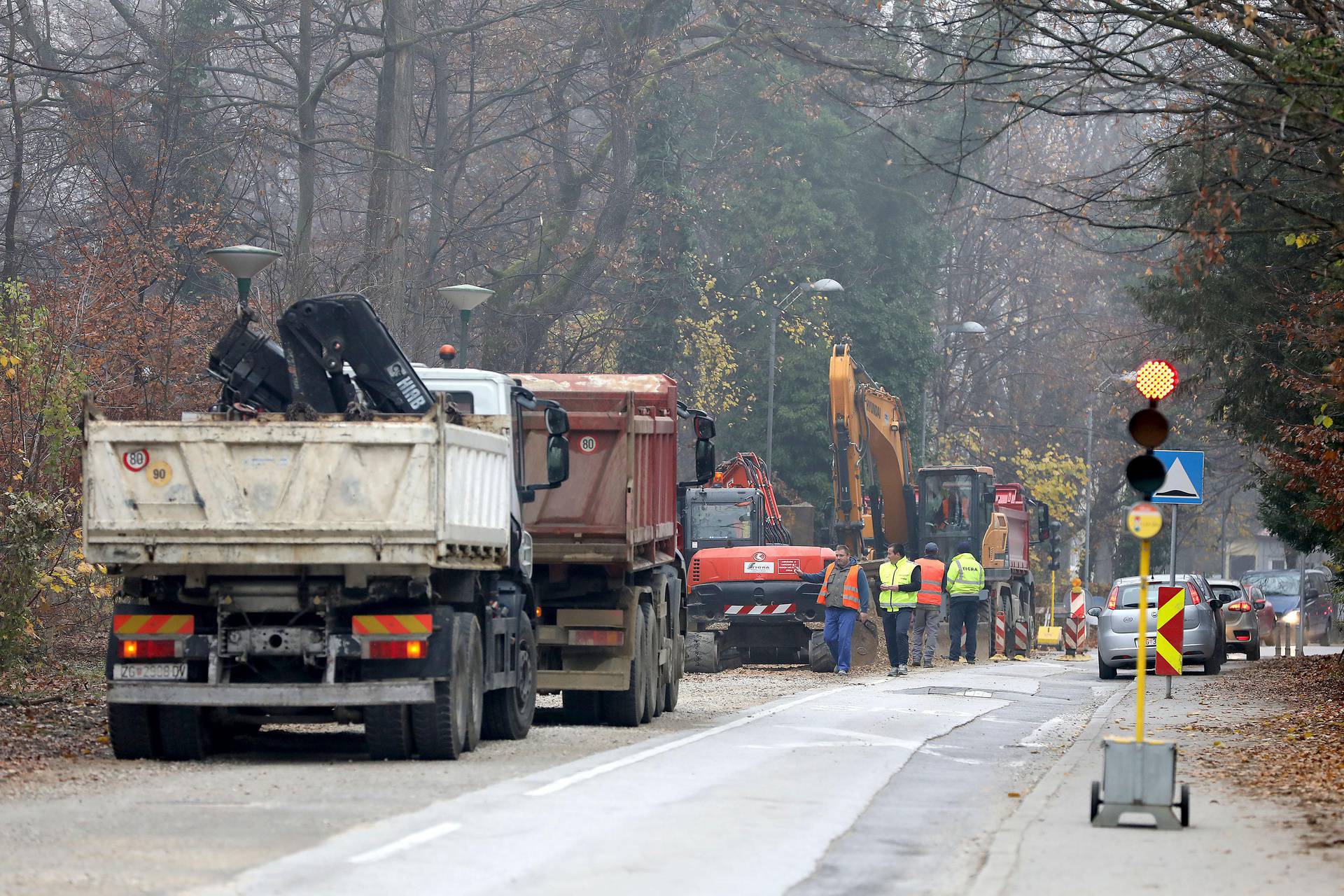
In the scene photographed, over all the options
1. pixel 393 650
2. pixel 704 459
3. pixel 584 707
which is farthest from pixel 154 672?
pixel 704 459

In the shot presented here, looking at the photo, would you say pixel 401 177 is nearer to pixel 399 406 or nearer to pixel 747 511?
pixel 747 511

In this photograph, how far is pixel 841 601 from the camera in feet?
91.9

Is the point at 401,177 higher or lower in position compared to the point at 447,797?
higher

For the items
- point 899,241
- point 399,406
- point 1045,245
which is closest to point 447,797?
point 399,406

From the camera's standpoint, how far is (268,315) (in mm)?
30406

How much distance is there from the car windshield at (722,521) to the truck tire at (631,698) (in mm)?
14473

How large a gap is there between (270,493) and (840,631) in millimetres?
15668

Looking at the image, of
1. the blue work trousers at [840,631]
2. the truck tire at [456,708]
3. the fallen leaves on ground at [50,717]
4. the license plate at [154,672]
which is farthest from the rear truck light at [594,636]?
the blue work trousers at [840,631]

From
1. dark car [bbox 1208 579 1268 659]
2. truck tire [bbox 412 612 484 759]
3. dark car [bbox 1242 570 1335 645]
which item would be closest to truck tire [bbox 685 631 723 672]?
dark car [bbox 1208 579 1268 659]

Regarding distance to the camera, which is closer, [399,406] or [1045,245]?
[399,406]

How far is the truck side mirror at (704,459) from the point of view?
22344 millimetres

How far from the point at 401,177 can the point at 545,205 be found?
35.7 feet

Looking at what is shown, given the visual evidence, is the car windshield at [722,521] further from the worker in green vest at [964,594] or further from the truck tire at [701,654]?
the truck tire at [701,654]

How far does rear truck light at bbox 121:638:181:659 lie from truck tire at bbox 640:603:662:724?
5.97 meters
